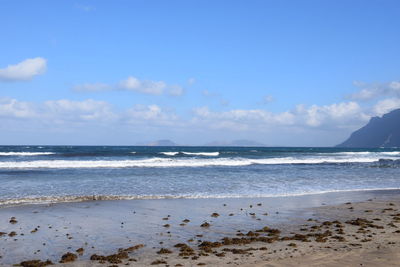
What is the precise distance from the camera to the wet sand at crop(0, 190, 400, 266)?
25.0 ft

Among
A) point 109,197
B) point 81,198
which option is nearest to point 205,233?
point 109,197

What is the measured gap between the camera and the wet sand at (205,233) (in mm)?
7629

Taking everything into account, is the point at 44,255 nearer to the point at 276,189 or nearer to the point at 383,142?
the point at 276,189

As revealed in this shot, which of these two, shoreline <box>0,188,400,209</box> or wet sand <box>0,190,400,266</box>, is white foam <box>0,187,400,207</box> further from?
wet sand <box>0,190,400,266</box>

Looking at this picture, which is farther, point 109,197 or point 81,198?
point 109,197

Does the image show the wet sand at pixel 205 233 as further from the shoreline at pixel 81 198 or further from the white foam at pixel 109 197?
the white foam at pixel 109 197

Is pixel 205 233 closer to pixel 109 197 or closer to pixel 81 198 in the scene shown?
pixel 109 197

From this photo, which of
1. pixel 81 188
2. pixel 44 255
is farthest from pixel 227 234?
pixel 81 188

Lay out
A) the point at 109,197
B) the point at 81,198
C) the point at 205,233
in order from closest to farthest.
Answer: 1. the point at 205,233
2. the point at 81,198
3. the point at 109,197

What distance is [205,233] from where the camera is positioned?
9.80 metres

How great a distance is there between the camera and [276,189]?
754 inches

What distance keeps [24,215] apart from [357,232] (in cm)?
958

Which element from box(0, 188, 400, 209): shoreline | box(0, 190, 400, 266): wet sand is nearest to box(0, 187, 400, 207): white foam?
box(0, 188, 400, 209): shoreline

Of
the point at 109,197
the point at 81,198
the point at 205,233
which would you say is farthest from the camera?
the point at 109,197
